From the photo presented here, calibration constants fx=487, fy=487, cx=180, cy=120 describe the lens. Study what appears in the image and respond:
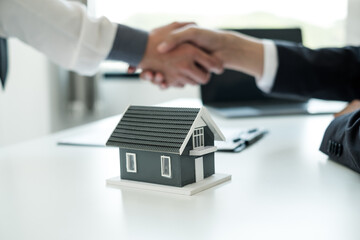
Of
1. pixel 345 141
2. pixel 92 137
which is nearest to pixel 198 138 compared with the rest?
pixel 345 141

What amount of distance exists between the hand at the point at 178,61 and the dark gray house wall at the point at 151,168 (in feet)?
2.27

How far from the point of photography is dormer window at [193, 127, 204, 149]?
25.5 inches

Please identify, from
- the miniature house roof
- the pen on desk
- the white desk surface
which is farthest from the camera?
the pen on desk

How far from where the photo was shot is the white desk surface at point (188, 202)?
1.63 ft

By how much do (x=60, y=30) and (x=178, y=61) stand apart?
13.1 inches

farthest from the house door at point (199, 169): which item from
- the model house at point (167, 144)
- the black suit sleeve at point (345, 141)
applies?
the black suit sleeve at point (345, 141)

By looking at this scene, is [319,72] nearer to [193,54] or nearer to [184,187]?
[193,54]

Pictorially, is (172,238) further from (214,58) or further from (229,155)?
(214,58)

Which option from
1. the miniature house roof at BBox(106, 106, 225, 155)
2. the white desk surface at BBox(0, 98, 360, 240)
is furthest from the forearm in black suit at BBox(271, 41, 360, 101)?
the miniature house roof at BBox(106, 106, 225, 155)

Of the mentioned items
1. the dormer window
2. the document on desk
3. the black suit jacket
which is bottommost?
the document on desk

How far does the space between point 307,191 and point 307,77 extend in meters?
0.65

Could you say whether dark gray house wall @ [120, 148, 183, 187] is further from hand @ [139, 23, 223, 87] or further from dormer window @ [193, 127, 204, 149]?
hand @ [139, 23, 223, 87]

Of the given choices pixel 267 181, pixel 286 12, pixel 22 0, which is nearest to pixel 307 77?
pixel 267 181

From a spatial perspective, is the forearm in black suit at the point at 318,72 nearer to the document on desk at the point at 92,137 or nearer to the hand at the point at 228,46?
the hand at the point at 228,46
